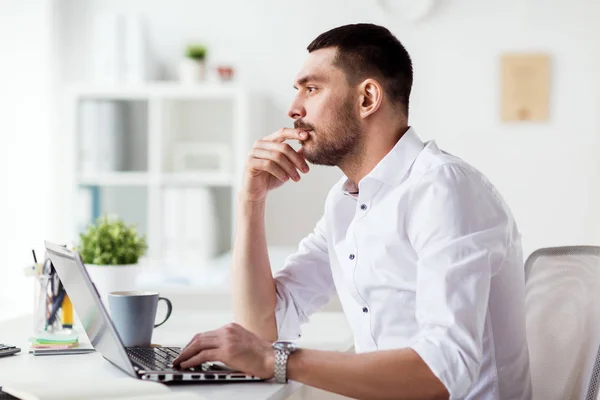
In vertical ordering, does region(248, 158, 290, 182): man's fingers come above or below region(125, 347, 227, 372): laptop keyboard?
above

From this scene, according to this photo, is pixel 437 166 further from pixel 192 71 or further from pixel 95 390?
pixel 192 71

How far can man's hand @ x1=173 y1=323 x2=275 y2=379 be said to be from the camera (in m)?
1.27

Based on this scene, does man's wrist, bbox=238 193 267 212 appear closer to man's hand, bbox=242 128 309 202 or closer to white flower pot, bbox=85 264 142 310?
man's hand, bbox=242 128 309 202

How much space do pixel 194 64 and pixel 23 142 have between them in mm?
884

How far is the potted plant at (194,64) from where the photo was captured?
136 inches

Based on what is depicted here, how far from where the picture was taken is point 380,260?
152cm

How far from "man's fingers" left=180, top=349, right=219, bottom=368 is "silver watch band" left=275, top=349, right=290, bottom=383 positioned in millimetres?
93

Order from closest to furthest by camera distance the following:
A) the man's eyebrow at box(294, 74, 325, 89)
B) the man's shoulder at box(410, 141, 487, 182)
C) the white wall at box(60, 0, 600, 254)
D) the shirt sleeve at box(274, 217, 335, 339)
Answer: the man's shoulder at box(410, 141, 487, 182) → the man's eyebrow at box(294, 74, 325, 89) → the shirt sleeve at box(274, 217, 335, 339) → the white wall at box(60, 0, 600, 254)

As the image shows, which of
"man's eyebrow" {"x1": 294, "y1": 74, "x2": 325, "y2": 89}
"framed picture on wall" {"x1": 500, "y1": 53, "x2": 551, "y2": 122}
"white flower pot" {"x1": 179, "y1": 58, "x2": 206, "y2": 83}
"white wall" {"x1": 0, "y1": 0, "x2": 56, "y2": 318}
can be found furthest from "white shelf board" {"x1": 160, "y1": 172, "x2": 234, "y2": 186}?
"man's eyebrow" {"x1": 294, "y1": 74, "x2": 325, "y2": 89}

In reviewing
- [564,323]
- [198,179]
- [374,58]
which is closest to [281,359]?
[564,323]

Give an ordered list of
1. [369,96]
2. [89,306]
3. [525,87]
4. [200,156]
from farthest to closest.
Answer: [200,156], [525,87], [369,96], [89,306]

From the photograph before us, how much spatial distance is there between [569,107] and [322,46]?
1.97 meters

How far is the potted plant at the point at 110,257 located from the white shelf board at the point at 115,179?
1.58m

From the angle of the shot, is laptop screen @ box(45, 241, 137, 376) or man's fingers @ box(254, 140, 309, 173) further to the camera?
man's fingers @ box(254, 140, 309, 173)
